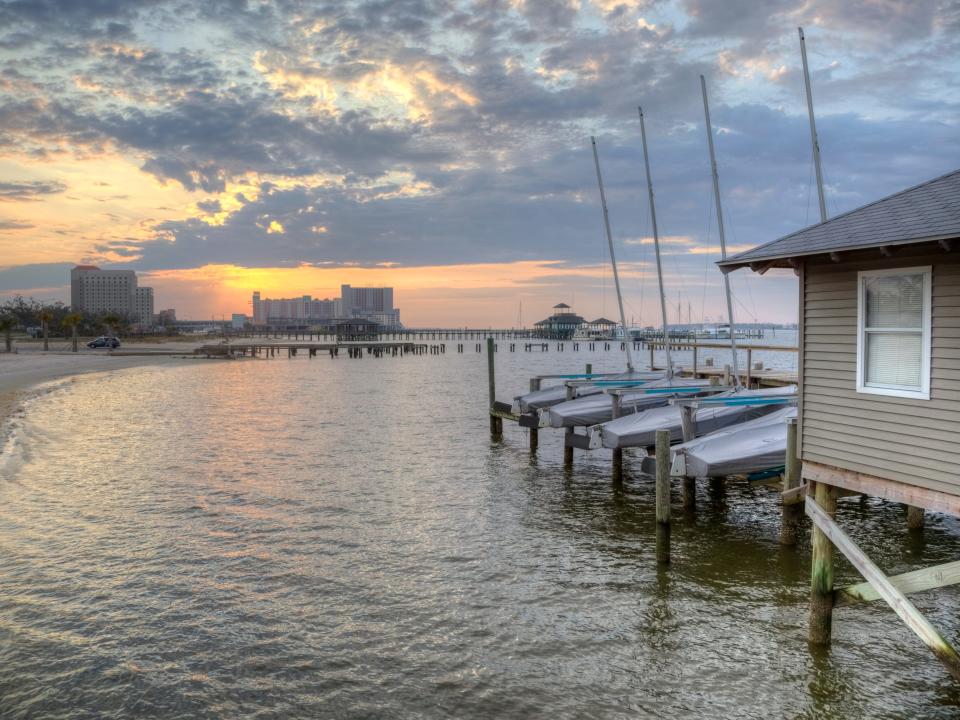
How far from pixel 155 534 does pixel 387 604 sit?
6.28 m

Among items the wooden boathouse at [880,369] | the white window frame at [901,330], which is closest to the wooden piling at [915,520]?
the wooden boathouse at [880,369]

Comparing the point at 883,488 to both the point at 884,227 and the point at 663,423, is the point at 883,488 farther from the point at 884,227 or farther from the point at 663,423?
the point at 663,423

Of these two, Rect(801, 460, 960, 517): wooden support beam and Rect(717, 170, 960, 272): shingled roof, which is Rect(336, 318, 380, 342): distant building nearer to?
Rect(717, 170, 960, 272): shingled roof

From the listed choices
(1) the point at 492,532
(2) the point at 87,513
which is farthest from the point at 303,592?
(2) the point at 87,513

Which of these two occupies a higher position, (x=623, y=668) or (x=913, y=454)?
(x=913, y=454)

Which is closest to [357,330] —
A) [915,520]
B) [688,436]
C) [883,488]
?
[688,436]

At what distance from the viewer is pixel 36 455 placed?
73.5ft

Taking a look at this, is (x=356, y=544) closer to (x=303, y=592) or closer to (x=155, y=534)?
(x=303, y=592)

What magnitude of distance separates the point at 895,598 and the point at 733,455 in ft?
20.7

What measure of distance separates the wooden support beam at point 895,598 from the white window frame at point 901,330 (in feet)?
5.51

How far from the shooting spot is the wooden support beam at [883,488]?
7.65 metres

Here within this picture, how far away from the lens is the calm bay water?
8172 millimetres

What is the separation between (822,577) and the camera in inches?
348

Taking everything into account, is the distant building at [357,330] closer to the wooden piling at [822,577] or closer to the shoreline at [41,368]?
the shoreline at [41,368]
